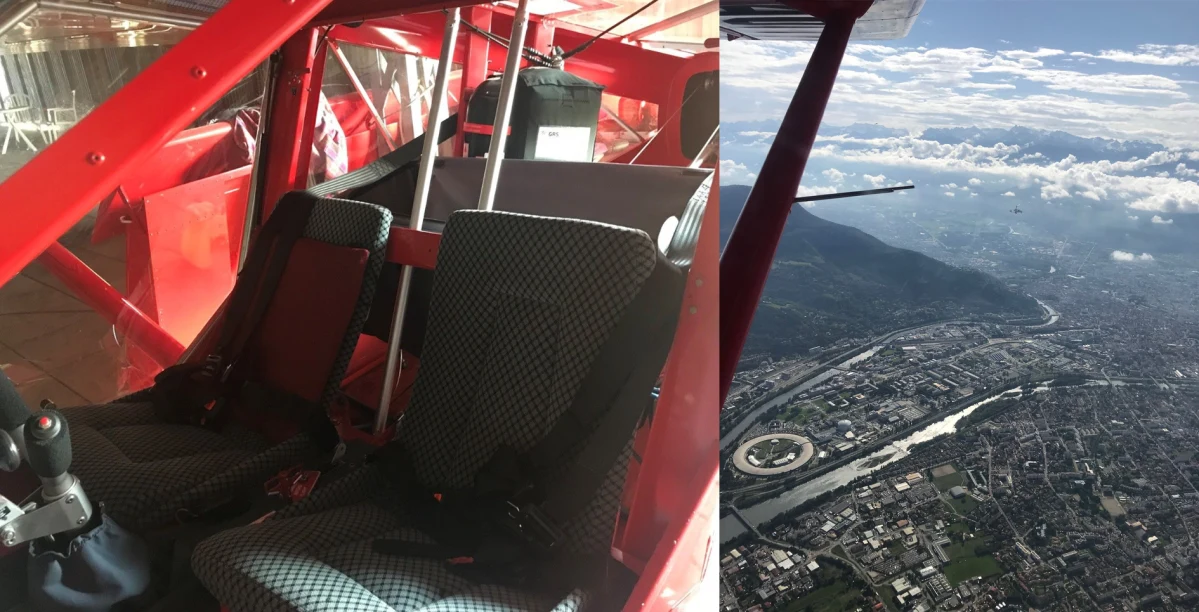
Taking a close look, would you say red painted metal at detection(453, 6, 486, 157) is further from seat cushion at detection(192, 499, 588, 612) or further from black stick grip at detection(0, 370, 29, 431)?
black stick grip at detection(0, 370, 29, 431)

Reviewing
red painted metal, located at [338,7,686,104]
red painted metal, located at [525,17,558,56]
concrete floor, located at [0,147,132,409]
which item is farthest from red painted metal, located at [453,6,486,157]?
concrete floor, located at [0,147,132,409]

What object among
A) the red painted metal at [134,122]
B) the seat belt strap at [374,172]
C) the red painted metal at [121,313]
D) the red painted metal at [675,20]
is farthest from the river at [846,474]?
the red painted metal at [121,313]

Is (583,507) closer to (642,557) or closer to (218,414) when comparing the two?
(642,557)

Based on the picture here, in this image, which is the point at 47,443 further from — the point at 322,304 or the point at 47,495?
the point at 322,304

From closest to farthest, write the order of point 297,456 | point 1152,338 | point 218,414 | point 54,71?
point 1152,338, point 54,71, point 297,456, point 218,414

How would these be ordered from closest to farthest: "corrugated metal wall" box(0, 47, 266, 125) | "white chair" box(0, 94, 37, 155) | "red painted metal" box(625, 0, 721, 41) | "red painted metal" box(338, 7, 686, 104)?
"red painted metal" box(625, 0, 721, 41), "white chair" box(0, 94, 37, 155), "corrugated metal wall" box(0, 47, 266, 125), "red painted metal" box(338, 7, 686, 104)

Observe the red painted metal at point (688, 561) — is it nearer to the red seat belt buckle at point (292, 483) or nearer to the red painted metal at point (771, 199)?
the red painted metal at point (771, 199)

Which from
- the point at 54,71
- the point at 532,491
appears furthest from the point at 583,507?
the point at 54,71

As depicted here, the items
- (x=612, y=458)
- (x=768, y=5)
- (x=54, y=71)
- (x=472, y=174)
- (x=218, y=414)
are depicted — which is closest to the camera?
(x=768, y=5)
